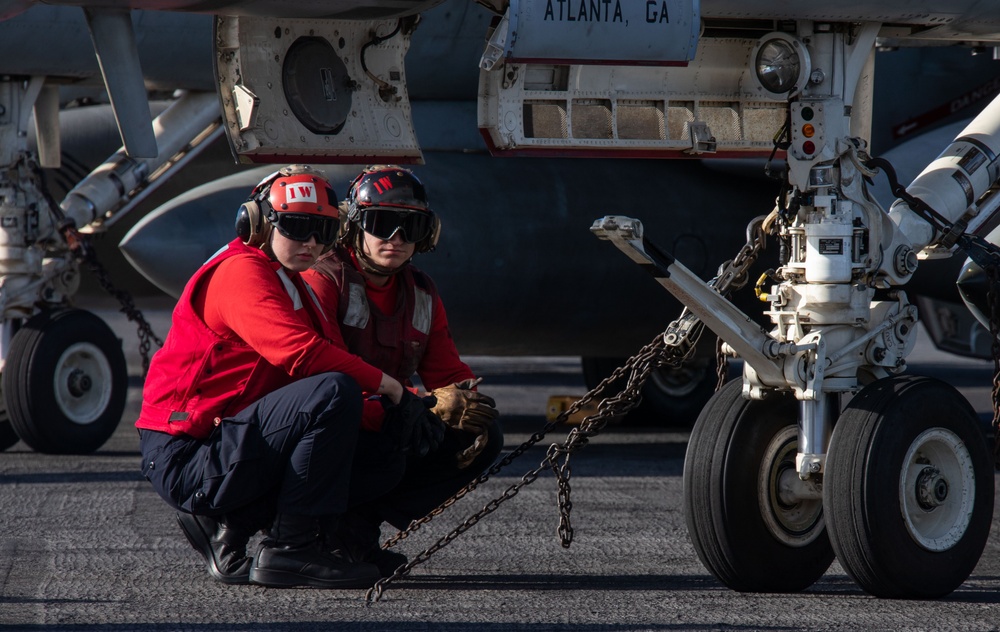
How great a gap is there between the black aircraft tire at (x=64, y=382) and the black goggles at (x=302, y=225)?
4.22 meters

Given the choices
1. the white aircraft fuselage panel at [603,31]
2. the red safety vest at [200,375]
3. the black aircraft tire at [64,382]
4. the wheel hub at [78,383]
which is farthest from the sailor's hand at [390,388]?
the wheel hub at [78,383]

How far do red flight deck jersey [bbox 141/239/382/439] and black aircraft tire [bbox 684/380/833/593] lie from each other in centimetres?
124

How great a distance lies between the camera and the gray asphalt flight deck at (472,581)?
4.40 m

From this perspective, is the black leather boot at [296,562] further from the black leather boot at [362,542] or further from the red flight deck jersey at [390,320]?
the red flight deck jersey at [390,320]

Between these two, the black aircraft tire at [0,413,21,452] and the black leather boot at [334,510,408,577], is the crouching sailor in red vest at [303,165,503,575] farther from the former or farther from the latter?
the black aircraft tire at [0,413,21,452]

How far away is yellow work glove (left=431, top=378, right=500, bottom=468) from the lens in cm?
499

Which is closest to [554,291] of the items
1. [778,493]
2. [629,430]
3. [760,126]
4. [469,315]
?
[469,315]

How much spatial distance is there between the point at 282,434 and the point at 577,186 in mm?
4849

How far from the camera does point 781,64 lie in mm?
5301

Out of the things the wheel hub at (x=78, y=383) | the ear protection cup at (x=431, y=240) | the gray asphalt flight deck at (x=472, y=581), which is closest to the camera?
the gray asphalt flight deck at (x=472, y=581)

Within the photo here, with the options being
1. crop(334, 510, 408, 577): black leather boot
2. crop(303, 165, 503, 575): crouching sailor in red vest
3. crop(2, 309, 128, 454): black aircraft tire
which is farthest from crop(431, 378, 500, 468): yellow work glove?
crop(2, 309, 128, 454): black aircraft tire

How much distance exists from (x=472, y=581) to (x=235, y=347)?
122 centimetres

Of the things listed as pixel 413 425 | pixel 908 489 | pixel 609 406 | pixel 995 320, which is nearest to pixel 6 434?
pixel 413 425

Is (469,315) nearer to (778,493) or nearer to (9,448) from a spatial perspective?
(9,448)
